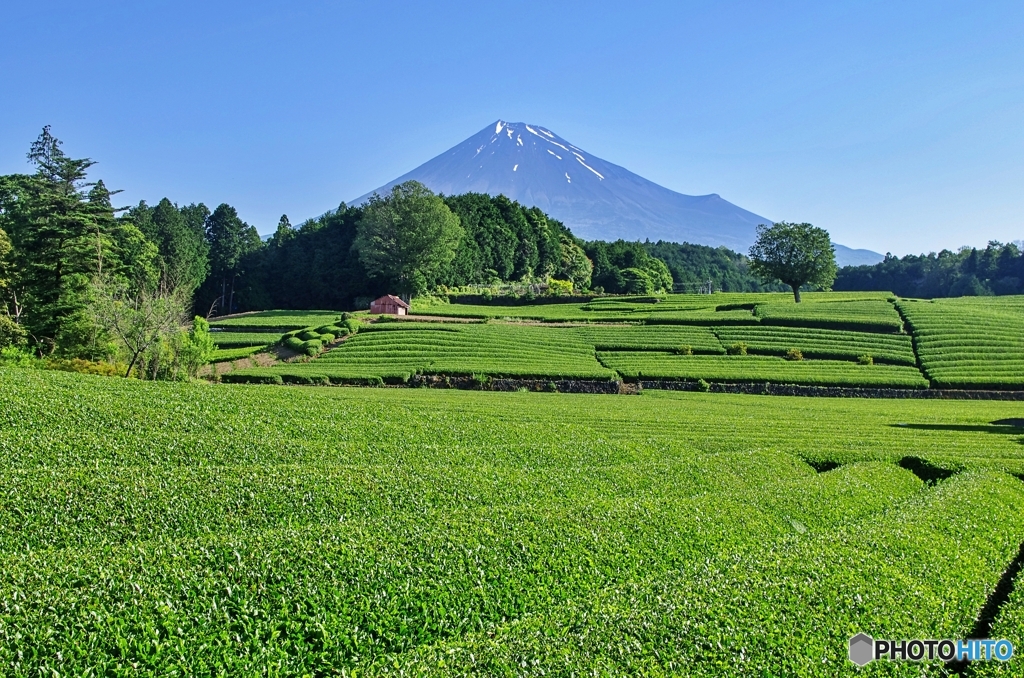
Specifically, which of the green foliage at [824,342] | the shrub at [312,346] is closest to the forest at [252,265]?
the shrub at [312,346]

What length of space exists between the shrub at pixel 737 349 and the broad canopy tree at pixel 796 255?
1052 inches

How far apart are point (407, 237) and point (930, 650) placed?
6710 cm

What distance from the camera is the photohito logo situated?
6.82 metres

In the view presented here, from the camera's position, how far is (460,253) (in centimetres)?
8175

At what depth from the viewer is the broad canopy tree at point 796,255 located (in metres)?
67.2

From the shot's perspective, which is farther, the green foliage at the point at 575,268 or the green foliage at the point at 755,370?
the green foliage at the point at 575,268

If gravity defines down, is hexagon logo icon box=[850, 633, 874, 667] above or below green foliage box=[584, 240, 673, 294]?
below

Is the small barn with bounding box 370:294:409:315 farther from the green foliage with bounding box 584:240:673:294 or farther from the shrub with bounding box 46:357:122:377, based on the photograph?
the green foliage with bounding box 584:240:673:294

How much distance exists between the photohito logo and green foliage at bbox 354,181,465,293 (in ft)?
217

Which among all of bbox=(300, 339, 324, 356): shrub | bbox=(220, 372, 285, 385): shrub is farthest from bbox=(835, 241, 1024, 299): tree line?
bbox=(220, 372, 285, 385): shrub

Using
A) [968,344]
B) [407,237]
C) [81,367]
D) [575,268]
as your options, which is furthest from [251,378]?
[575,268]

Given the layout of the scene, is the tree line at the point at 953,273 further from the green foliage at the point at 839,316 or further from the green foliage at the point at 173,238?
the green foliage at the point at 173,238

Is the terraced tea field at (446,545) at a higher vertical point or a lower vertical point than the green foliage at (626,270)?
lower

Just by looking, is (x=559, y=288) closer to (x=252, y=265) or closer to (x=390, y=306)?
(x=390, y=306)
